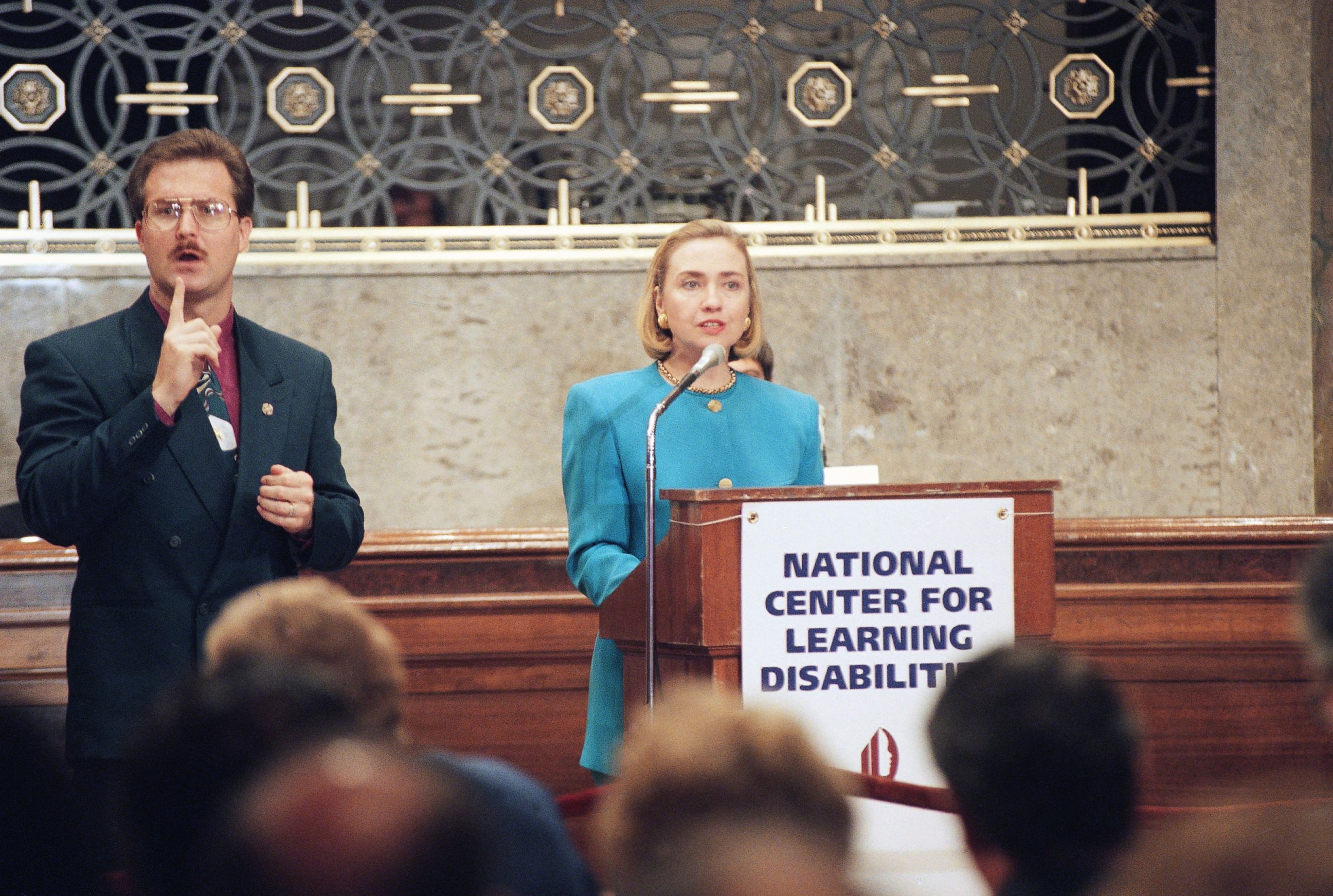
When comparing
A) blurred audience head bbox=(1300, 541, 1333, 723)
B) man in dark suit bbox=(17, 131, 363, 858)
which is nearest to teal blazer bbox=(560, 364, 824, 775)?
man in dark suit bbox=(17, 131, 363, 858)

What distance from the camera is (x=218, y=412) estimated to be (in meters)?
2.45

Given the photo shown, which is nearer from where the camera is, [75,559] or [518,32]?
[75,559]

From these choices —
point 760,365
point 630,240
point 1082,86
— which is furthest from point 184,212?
point 1082,86

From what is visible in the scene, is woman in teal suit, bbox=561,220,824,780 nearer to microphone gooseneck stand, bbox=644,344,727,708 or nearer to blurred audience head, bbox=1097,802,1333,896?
microphone gooseneck stand, bbox=644,344,727,708

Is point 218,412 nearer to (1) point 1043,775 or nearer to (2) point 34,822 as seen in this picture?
(2) point 34,822

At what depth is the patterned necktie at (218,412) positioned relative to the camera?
242 cm

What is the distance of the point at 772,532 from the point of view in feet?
8.21

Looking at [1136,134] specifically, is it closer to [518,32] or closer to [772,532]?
[518,32]

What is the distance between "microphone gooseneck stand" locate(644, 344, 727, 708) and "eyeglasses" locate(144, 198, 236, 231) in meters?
0.83

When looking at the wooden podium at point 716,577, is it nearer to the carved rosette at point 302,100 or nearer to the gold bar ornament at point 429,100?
the gold bar ornament at point 429,100

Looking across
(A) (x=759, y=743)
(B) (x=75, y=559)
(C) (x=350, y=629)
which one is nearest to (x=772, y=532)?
(C) (x=350, y=629)

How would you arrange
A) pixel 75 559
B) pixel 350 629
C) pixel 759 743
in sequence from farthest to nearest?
pixel 75 559 → pixel 350 629 → pixel 759 743

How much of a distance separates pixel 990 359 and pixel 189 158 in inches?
140

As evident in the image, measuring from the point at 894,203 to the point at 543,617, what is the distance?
2.17 metres
